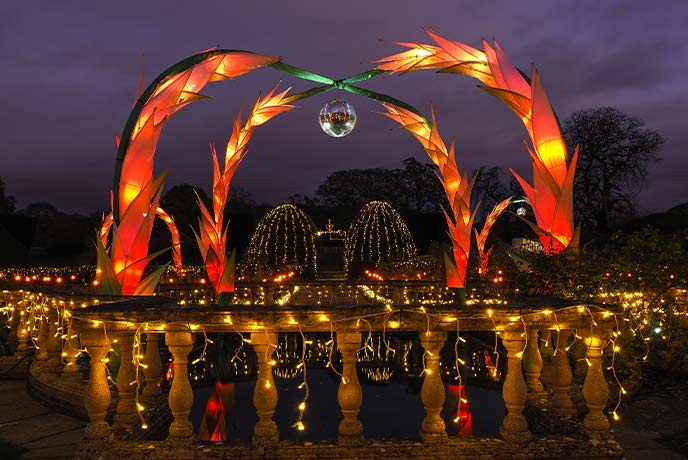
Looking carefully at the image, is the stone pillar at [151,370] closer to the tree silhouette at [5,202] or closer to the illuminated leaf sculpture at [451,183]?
the illuminated leaf sculpture at [451,183]

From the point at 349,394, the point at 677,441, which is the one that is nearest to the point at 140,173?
the point at 349,394

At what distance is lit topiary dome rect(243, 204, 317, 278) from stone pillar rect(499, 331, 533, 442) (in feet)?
57.7

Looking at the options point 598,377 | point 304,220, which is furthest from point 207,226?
point 304,220

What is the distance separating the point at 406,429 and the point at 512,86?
680 centimetres

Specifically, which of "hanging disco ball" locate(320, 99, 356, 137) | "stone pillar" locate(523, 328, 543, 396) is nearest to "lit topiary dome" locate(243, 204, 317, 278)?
"hanging disco ball" locate(320, 99, 356, 137)

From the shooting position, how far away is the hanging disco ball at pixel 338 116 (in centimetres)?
1101

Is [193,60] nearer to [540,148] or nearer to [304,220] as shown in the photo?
[540,148]

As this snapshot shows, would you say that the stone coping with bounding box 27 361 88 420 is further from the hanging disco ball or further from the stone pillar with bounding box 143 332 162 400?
the hanging disco ball

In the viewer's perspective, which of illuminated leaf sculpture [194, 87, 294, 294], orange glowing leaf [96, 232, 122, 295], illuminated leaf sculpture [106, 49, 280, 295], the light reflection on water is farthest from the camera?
illuminated leaf sculpture [194, 87, 294, 294]

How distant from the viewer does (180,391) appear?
4543mm

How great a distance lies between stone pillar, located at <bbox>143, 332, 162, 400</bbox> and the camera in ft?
20.6

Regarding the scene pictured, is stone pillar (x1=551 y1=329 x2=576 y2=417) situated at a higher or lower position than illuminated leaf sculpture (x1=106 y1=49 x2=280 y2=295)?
lower

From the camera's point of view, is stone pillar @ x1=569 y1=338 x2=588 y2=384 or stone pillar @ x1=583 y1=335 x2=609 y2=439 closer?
stone pillar @ x1=583 y1=335 x2=609 y2=439

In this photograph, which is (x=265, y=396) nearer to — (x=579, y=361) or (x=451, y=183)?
(x=579, y=361)
